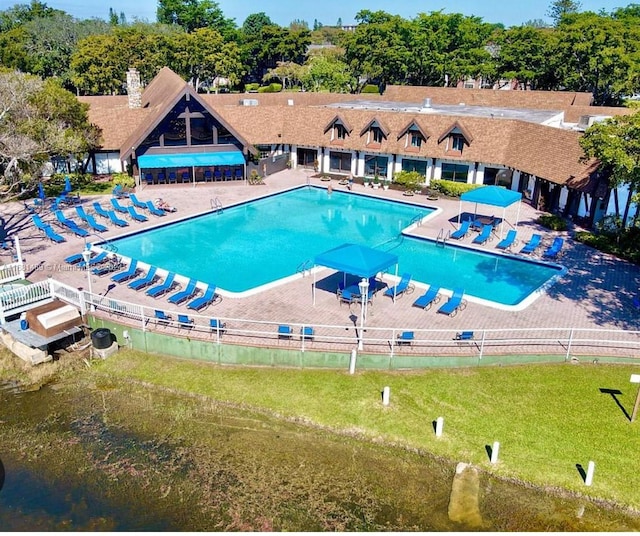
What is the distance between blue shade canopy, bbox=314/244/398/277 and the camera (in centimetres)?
2194

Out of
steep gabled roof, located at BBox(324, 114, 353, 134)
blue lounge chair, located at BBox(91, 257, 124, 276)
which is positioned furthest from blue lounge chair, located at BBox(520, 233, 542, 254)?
blue lounge chair, located at BBox(91, 257, 124, 276)

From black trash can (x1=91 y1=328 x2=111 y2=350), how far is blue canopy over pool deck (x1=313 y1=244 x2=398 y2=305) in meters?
8.60

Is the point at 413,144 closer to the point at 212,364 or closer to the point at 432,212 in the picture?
the point at 432,212

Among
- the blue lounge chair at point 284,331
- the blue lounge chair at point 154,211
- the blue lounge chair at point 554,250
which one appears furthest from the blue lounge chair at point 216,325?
the blue lounge chair at point 554,250

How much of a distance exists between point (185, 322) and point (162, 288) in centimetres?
397

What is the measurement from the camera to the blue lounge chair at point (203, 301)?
2278cm

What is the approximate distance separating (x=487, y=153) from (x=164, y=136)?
24846mm

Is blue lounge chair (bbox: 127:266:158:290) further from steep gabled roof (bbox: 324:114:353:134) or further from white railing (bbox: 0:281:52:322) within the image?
steep gabled roof (bbox: 324:114:353:134)

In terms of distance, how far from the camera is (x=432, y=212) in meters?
38.3

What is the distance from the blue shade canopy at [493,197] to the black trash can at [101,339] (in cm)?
2142

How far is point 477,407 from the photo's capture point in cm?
1748

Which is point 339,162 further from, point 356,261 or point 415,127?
point 356,261

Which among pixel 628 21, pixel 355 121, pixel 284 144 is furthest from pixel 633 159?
pixel 628 21

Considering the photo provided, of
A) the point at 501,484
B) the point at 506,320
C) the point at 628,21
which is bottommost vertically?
the point at 501,484
